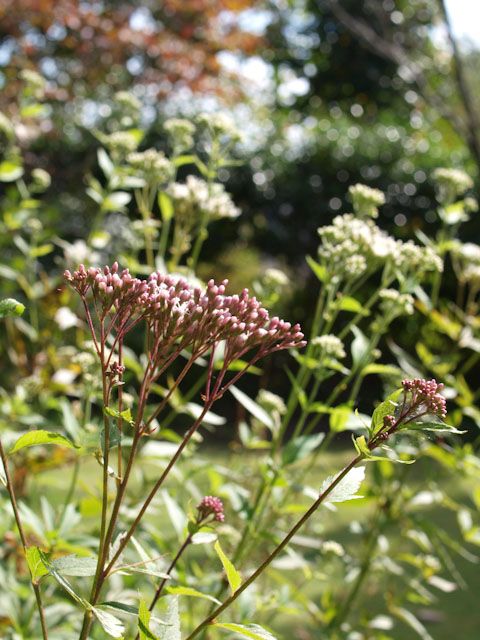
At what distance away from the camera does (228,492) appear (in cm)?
198

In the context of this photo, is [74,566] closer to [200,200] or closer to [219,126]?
[200,200]

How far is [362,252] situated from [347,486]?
0.96 meters

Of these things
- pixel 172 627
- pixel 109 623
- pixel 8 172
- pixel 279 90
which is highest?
pixel 109 623

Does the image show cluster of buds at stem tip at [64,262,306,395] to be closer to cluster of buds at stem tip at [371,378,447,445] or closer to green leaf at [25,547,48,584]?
cluster of buds at stem tip at [371,378,447,445]

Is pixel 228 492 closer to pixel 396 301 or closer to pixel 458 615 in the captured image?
pixel 396 301

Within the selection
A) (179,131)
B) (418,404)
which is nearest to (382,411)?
(418,404)

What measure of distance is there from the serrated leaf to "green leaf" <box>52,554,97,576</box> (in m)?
0.32

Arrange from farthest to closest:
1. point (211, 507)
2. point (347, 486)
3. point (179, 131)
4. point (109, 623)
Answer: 1. point (179, 131)
2. point (211, 507)
3. point (347, 486)
4. point (109, 623)

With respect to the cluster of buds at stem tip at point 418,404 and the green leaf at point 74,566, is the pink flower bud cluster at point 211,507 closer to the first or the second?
the green leaf at point 74,566

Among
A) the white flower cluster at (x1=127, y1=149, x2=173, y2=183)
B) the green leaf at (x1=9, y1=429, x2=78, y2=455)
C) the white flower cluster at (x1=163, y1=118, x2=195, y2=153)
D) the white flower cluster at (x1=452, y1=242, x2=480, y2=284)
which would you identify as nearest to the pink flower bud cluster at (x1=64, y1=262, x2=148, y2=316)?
the green leaf at (x1=9, y1=429, x2=78, y2=455)

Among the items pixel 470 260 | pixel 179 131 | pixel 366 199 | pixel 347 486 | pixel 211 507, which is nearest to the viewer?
pixel 347 486

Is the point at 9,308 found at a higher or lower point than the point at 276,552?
higher

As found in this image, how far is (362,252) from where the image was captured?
1923mm

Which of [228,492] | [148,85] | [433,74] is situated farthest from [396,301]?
[433,74]
